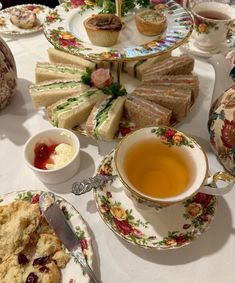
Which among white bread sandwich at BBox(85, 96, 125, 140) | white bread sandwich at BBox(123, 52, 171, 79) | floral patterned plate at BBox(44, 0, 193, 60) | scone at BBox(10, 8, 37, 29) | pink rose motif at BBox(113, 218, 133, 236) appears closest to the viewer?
pink rose motif at BBox(113, 218, 133, 236)

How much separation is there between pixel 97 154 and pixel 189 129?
1.20ft

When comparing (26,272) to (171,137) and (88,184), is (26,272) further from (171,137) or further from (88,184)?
(171,137)

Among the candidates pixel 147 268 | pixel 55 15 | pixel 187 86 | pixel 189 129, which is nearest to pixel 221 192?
pixel 147 268

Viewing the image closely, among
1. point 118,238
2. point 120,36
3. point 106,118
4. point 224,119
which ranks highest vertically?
point 120,36

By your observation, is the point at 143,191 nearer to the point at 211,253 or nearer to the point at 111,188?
the point at 111,188

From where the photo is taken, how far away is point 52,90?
128cm

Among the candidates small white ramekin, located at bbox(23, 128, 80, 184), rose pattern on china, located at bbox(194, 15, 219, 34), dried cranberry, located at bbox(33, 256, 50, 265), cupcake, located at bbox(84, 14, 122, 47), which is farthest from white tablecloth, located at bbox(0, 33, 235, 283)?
cupcake, located at bbox(84, 14, 122, 47)

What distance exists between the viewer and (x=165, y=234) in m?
0.89

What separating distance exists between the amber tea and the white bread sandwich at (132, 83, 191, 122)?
0.29 metres

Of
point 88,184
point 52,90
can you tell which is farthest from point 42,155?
point 52,90

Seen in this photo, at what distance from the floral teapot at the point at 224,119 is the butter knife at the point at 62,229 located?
0.52 m

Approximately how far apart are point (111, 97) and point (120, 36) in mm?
234

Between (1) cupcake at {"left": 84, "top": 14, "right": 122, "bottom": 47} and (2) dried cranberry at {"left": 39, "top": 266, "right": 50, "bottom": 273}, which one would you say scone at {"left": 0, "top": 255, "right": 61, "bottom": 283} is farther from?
(1) cupcake at {"left": 84, "top": 14, "right": 122, "bottom": 47}

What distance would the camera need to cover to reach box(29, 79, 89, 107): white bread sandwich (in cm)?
126
